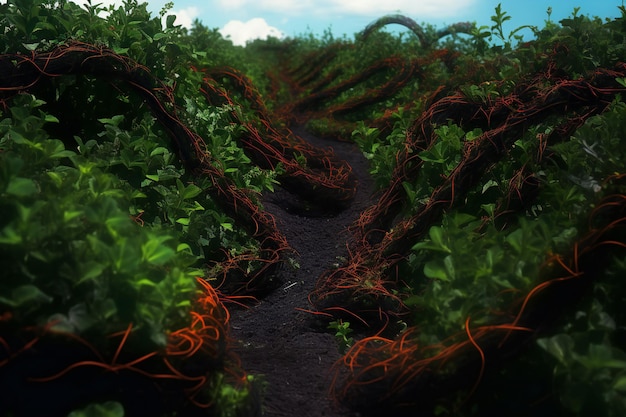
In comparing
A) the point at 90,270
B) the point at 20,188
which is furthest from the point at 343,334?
the point at 20,188

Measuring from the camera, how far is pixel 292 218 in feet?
22.0

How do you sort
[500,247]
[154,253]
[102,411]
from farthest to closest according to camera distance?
[500,247] < [154,253] < [102,411]

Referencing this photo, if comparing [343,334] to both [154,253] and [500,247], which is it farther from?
[154,253]

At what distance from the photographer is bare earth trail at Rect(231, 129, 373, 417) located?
11.1 feet

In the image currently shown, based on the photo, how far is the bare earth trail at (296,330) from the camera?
338 centimetres

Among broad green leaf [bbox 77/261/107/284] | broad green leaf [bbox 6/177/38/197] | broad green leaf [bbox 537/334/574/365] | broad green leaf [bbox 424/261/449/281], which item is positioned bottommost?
broad green leaf [bbox 537/334/574/365]

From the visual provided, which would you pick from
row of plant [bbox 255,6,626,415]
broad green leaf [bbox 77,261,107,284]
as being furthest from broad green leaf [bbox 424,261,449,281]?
broad green leaf [bbox 77,261,107,284]

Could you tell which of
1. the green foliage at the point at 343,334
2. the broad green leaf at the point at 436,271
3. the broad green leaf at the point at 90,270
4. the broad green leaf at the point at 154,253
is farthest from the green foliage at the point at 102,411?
the green foliage at the point at 343,334

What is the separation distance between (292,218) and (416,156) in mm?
1858

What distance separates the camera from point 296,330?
4.48m

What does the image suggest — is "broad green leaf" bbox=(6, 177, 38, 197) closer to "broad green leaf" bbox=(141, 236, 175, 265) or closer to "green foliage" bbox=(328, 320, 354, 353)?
"broad green leaf" bbox=(141, 236, 175, 265)

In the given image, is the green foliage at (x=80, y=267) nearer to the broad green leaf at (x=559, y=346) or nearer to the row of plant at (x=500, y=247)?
the row of plant at (x=500, y=247)

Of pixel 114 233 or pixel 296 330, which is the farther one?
pixel 296 330

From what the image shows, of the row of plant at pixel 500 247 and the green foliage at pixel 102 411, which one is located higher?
the row of plant at pixel 500 247
